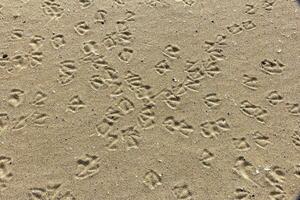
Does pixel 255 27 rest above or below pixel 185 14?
below

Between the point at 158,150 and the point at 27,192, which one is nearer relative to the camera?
the point at 27,192

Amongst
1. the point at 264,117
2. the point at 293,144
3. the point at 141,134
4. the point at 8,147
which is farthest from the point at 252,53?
the point at 8,147

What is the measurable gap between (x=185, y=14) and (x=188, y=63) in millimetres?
696

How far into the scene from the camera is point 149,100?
4133 millimetres

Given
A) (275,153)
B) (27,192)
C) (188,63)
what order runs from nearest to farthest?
1. (27,192)
2. (275,153)
3. (188,63)

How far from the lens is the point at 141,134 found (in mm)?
3895

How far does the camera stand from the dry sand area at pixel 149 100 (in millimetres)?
3621

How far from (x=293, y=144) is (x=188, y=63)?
4.08ft

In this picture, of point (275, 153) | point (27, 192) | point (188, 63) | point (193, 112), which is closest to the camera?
point (27, 192)

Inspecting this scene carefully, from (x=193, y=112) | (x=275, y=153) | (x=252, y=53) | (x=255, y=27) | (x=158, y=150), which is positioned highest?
(x=255, y=27)

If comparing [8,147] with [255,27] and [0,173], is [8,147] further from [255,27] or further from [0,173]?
[255,27]

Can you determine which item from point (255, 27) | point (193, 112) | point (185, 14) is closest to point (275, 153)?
point (193, 112)

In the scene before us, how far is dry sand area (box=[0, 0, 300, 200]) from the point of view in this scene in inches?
143

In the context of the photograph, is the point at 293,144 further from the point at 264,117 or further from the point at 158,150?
the point at 158,150
